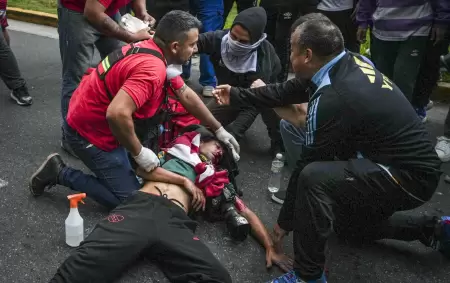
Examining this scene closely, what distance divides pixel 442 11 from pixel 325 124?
2.06 meters

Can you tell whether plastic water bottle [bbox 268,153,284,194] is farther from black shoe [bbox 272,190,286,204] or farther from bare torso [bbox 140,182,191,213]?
bare torso [bbox 140,182,191,213]

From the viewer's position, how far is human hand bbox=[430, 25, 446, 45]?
13.0ft

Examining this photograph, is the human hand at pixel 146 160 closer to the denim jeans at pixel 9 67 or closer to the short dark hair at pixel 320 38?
the short dark hair at pixel 320 38

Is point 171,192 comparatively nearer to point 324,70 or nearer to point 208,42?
point 324,70

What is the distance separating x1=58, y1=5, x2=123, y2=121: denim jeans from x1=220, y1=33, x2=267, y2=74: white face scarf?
884mm

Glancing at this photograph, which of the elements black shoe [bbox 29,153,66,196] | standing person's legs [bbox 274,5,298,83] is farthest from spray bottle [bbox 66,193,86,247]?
standing person's legs [bbox 274,5,298,83]

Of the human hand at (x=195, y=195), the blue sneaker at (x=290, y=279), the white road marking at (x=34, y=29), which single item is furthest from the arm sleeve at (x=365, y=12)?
the white road marking at (x=34, y=29)

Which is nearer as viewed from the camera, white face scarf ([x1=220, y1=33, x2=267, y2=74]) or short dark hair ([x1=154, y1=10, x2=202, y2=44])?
short dark hair ([x1=154, y1=10, x2=202, y2=44])

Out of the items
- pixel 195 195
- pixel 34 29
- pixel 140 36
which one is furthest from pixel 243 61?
pixel 34 29

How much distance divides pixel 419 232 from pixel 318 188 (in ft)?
2.73

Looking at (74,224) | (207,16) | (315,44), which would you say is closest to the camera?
(315,44)

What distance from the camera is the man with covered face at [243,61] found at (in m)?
4.00

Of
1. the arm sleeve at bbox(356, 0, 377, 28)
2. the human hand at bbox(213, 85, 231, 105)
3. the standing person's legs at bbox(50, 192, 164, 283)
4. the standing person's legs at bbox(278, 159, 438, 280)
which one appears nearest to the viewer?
the standing person's legs at bbox(50, 192, 164, 283)

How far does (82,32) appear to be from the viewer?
3.75 meters
